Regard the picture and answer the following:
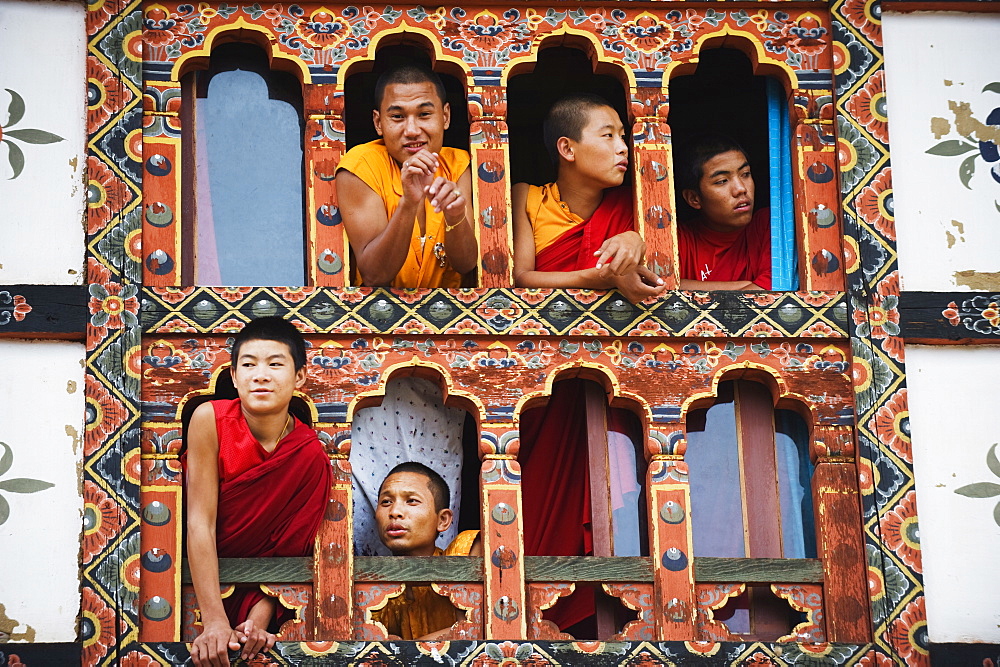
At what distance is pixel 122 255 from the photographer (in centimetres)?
984

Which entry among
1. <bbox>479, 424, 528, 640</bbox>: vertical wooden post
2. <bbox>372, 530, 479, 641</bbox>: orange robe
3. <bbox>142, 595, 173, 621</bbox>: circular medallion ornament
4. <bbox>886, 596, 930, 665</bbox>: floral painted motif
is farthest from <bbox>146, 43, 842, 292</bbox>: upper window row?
<bbox>886, 596, 930, 665</bbox>: floral painted motif

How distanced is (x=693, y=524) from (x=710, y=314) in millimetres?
936

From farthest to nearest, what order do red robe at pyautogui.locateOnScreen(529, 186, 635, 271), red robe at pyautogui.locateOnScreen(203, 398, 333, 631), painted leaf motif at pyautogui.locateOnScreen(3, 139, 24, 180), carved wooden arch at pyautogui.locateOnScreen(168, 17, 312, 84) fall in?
red robe at pyautogui.locateOnScreen(529, 186, 635, 271)
carved wooden arch at pyautogui.locateOnScreen(168, 17, 312, 84)
painted leaf motif at pyautogui.locateOnScreen(3, 139, 24, 180)
red robe at pyautogui.locateOnScreen(203, 398, 333, 631)

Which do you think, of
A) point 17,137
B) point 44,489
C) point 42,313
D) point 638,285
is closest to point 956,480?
point 638,285

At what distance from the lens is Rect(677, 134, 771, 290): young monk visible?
1091cm

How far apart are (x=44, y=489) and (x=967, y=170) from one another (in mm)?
4346

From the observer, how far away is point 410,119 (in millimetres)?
10367

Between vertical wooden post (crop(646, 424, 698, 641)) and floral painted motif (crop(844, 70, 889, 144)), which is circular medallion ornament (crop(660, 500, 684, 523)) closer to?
vertical wooden post (crop(646, 424, 698, 641))

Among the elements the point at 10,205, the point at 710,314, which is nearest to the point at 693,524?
the point at 710,314

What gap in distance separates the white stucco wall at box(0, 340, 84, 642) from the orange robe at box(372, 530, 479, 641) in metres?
1.39

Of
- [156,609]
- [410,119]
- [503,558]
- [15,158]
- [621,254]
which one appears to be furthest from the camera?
[410,119]

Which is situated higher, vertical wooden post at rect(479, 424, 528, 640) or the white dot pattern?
the white dot pattern

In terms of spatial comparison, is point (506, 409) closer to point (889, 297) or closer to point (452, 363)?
point (452, 363)

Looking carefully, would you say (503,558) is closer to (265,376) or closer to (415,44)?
(265,376)
